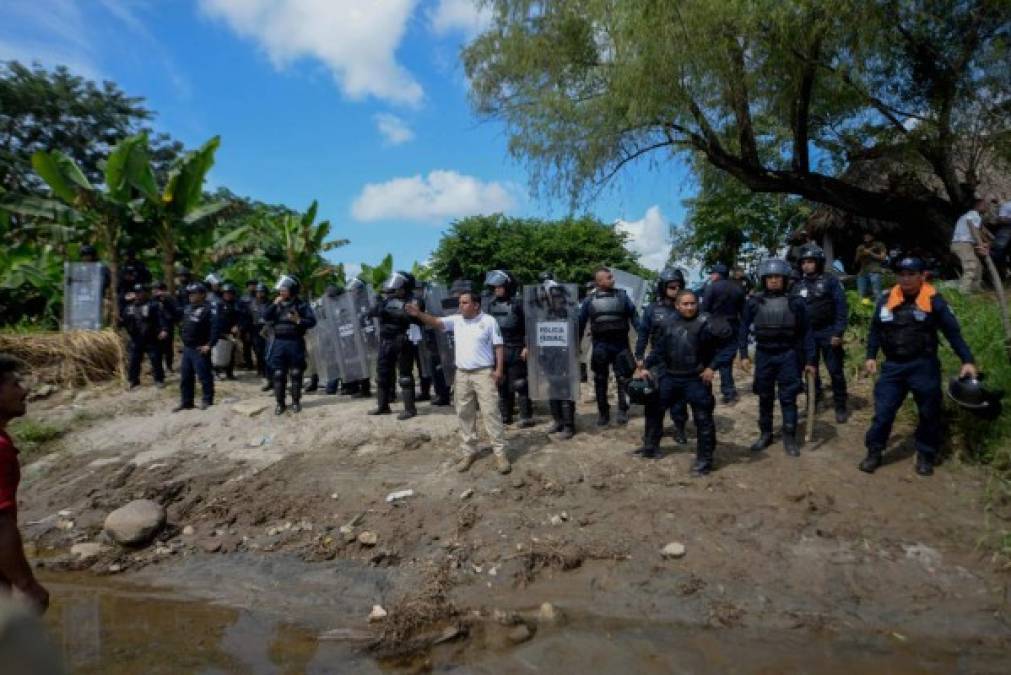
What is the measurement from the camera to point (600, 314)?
297 inches

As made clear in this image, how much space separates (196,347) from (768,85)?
951 centimetres

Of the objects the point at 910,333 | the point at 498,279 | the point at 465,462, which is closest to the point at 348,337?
the point at 498,279

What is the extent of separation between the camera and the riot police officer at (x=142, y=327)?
10.5 meters

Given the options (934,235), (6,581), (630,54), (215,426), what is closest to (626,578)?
(6,581)

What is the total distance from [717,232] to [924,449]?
588 inches

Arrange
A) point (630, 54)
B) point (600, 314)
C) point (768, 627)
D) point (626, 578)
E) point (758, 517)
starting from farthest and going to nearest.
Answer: point (630, 54) → point (600, 314) → point (758, 517) → point (626, 578) → point (768, 627)

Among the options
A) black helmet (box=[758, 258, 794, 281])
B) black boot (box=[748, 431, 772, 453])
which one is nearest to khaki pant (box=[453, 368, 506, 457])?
black boot (box=[748, 431, 772, 453])

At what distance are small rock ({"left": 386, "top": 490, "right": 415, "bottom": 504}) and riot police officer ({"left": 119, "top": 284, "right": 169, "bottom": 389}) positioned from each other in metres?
6.13

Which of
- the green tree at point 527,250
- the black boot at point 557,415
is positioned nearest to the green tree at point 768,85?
the black boot at point 557,415

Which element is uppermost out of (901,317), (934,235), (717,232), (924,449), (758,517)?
(717,232)

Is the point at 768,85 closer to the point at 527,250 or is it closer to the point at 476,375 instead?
the point at 476,375

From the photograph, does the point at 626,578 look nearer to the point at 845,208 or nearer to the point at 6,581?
the point at 6,581

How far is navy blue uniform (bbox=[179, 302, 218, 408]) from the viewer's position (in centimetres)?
948

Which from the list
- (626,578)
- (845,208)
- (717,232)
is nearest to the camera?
(626,578)
